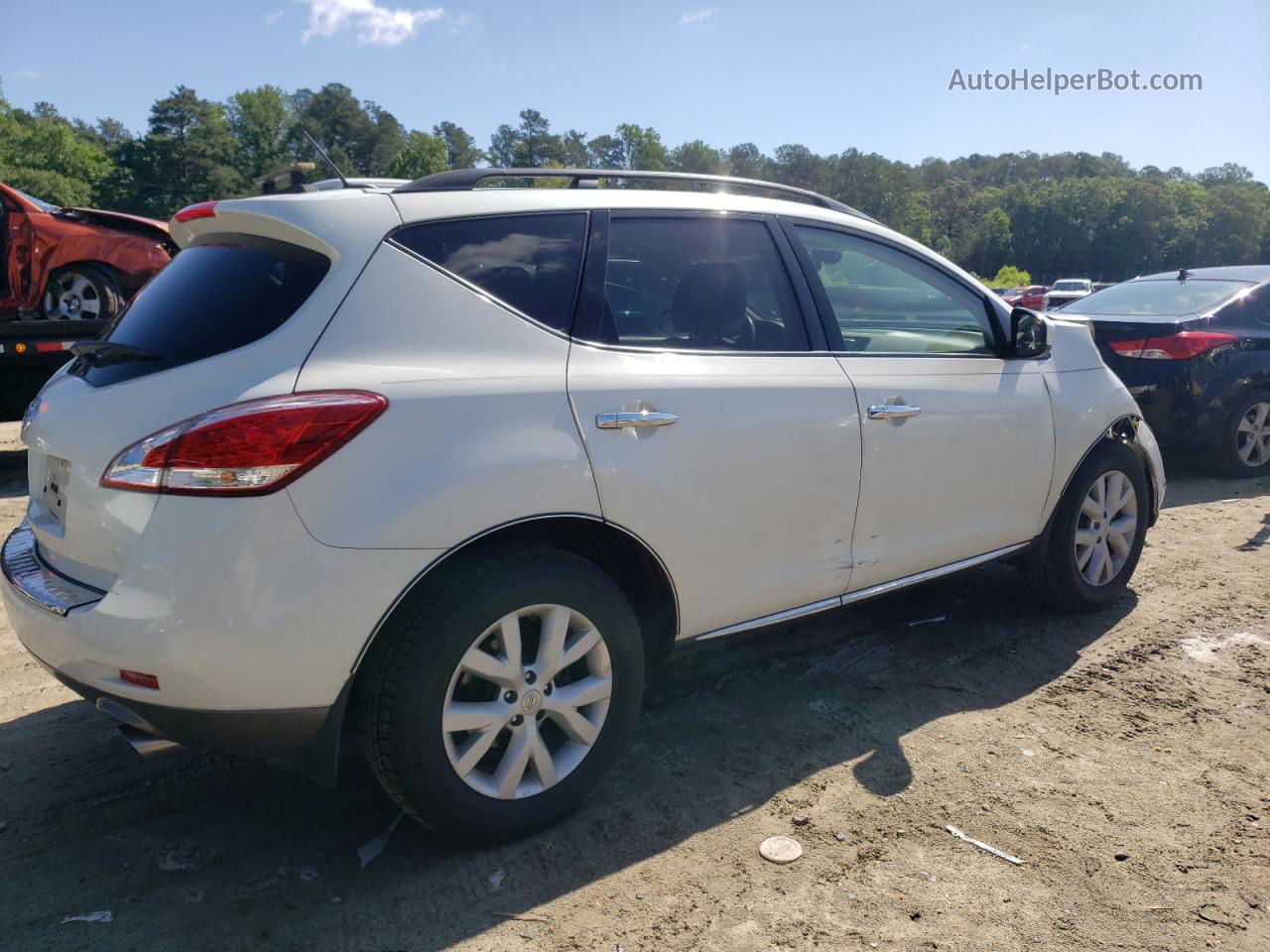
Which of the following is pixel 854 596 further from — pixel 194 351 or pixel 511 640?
pixel 194 351

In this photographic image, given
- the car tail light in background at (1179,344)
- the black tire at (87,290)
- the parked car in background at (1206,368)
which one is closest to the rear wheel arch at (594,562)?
the parked car in background at (1206,368)

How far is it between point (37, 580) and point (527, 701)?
4.43 ft

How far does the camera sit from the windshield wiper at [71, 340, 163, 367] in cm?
243

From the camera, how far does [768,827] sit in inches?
106

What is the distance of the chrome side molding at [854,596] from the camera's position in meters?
3.05

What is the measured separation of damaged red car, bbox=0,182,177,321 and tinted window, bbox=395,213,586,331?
6625mm

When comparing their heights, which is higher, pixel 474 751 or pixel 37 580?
pixel 37 580

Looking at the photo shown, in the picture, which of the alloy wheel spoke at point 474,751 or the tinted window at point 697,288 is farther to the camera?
the tinted window at point 697,288

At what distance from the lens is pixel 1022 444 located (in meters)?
3.81

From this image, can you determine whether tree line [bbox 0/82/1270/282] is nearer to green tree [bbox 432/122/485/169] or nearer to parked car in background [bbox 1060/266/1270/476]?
green tree [bbox 432/122/485/169]

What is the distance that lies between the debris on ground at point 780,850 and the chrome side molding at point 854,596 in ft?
2.09

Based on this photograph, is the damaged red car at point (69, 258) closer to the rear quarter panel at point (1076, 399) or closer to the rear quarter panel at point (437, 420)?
the rear quarter panel at point (437, 420)

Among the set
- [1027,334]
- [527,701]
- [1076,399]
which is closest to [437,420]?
[527,701]

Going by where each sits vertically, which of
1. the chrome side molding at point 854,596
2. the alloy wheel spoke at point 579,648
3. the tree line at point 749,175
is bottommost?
the chrome side molding at point 854,596
